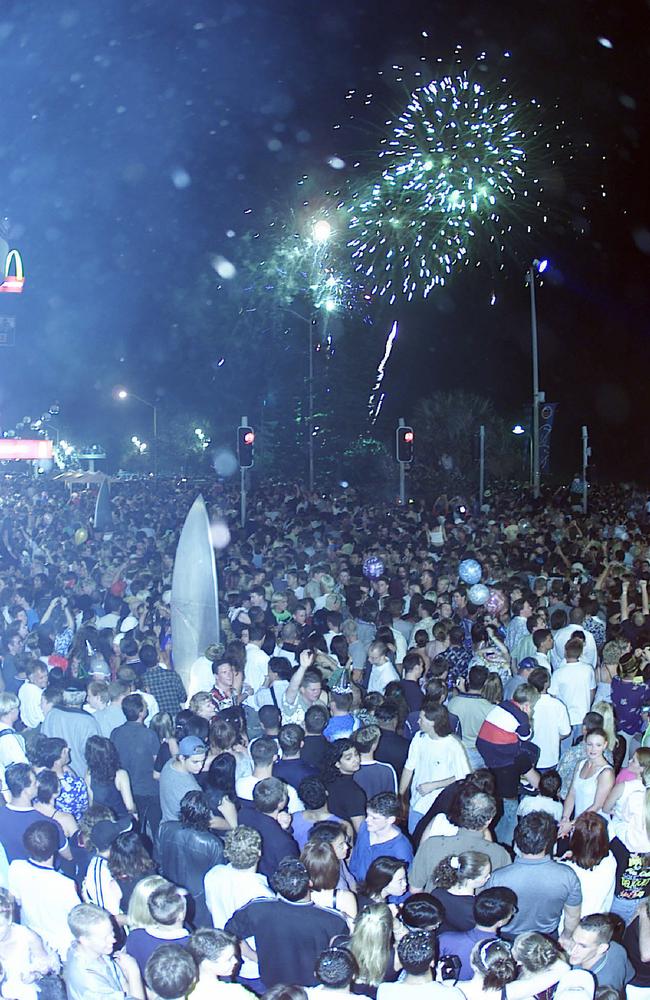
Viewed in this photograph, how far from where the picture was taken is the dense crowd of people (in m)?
4.43

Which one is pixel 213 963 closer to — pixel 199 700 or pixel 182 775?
pixel 182 775

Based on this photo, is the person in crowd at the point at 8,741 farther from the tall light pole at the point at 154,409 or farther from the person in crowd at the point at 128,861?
the tall light pole at the point at 154,409

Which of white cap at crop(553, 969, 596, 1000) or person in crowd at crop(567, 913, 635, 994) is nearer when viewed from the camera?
white cap at crop(553, 969, 596, 1000)

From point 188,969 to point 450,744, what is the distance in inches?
119

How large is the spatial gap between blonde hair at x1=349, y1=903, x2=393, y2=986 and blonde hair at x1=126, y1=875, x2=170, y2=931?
2.82 ft

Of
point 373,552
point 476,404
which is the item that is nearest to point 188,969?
point 373,552

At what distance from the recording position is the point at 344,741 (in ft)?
21.5

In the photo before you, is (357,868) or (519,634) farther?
(519,634)

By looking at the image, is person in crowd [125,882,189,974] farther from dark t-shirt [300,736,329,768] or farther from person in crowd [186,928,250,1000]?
dark t-shirt [300,736,329,768]

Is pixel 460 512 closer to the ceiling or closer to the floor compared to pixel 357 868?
closer to the floor

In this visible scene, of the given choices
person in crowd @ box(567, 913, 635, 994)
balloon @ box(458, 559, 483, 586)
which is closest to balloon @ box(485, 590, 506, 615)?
balloon @ box(458, 559, 483, 586)

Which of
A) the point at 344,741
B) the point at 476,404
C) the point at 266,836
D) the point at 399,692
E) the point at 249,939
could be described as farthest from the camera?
the point at 476,404

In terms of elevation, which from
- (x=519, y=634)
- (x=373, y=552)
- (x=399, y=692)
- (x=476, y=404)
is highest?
(x=399, y=692)

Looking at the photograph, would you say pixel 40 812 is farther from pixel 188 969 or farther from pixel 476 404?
pixel 476 404
